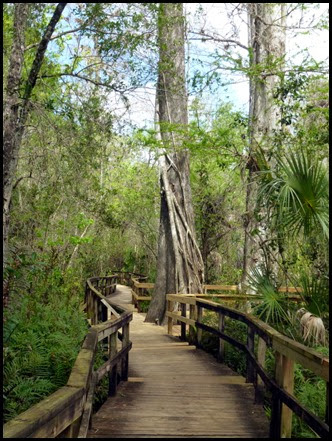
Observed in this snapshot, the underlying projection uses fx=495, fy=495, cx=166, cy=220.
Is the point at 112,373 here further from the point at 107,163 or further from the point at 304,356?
the point at 107,163

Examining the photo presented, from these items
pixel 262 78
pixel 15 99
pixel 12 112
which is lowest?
pixel 12 112

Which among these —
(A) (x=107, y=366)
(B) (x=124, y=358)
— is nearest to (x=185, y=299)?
(B) (x=124, y=358)

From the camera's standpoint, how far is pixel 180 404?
18.4 feet

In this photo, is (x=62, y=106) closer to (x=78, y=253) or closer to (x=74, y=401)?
(x=74, y=401)

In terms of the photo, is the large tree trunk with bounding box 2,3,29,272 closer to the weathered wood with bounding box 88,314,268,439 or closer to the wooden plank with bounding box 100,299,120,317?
the wooden plank with bounding box 100,299,120,317

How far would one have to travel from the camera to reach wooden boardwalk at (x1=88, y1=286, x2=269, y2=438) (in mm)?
4664

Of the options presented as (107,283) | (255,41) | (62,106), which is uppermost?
(255,41)

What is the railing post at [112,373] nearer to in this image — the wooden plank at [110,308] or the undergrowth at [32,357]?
the undergrowth at [32,357]

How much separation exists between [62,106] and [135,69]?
1482 mm

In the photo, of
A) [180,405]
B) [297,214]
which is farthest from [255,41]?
[180,405]

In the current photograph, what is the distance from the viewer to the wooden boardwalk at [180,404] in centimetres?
466

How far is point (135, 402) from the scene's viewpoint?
5.71 metres

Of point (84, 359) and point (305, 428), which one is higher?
point (84, 359)

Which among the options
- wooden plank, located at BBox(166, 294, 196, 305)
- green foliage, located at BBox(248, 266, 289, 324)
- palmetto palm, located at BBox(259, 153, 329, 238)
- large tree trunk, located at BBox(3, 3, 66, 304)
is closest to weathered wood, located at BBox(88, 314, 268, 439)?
green foliage, located at BBox(248, 266, 289, 324)
